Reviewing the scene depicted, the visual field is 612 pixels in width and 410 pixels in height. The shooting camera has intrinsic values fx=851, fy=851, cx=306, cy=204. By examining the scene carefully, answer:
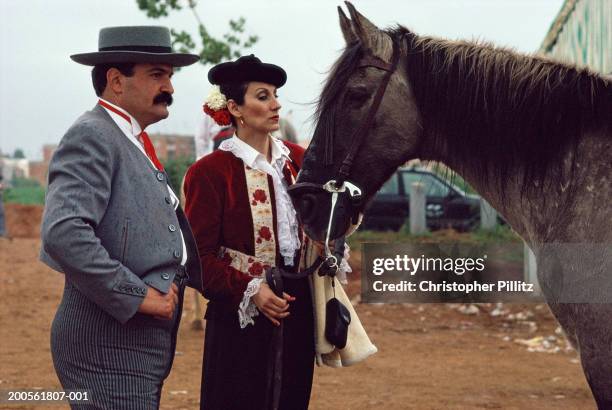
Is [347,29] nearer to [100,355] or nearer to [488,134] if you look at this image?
[488,134]

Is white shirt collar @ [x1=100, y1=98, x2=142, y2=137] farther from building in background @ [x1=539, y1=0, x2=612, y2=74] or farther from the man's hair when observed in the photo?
building in background @ [x1=539, y1=0, x2=612, y2=74]

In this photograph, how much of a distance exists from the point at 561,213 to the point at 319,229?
985mm

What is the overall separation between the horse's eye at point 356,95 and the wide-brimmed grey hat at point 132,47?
0.83 m

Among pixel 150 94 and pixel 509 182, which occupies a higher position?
pixel 150 94

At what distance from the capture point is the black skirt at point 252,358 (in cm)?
368

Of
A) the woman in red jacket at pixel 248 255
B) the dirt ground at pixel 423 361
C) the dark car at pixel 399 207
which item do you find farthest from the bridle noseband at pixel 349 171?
the dark car at pixel 399 207

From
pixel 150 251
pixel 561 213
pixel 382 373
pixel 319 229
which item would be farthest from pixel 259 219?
pixel 382 373

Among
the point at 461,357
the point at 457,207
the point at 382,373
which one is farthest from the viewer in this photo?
the point at 457,207

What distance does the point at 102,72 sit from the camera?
10.0 feet

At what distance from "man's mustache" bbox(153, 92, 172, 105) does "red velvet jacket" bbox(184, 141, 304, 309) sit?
654 mm

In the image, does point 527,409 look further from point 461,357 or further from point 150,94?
point 150,94

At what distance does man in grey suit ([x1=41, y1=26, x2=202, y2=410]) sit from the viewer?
2742 millimetres

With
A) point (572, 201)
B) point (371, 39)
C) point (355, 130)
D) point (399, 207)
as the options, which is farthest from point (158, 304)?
point (399, 207)

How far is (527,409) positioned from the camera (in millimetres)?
6309
